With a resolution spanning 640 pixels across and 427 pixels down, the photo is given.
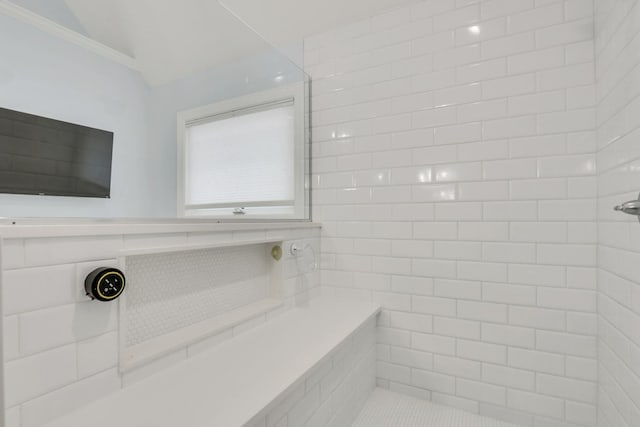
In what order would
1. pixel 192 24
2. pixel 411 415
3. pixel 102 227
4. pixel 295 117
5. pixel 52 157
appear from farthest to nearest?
pixel 295 117
pixel 192 24
pixel 411 415
pixel 52 157
pixel 102 227

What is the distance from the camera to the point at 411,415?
55.9 inches

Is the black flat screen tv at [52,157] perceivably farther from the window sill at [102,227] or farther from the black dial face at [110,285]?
the black dial face at [110,285]

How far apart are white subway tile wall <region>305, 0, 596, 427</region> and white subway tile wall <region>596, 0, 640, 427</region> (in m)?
0.04

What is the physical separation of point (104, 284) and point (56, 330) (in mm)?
128

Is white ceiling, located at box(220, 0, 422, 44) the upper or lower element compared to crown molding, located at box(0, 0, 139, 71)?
upper

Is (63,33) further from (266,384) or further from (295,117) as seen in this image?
(266,384)

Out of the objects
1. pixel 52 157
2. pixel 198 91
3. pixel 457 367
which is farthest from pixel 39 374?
pixel 457 367

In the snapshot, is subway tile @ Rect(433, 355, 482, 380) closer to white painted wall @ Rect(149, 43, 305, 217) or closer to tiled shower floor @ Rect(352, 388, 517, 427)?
tiled shower floor @ Rect(352, 388, 517, 427)

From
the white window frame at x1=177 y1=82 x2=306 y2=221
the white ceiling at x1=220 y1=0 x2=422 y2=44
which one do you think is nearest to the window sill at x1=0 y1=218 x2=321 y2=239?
the white window frame at x1=177 y1=82 x2=306 y2=221

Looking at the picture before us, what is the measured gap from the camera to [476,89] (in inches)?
56.6

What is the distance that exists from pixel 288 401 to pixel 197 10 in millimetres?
1802

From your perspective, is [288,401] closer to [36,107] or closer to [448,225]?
[448,225]

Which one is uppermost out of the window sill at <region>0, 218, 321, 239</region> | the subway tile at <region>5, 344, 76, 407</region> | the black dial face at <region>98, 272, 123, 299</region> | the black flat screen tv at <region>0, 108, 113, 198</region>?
the black flat screen tv at <region>0, 108, 113, 198</region>

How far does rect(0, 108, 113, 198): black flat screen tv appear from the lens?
904mm
